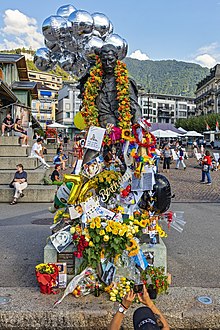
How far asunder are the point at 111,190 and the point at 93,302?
1.42m

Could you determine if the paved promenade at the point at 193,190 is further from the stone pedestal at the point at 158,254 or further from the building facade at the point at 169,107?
the building facade at the point at 169,107

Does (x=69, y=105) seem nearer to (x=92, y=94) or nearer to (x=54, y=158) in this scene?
(x=54, y=158)

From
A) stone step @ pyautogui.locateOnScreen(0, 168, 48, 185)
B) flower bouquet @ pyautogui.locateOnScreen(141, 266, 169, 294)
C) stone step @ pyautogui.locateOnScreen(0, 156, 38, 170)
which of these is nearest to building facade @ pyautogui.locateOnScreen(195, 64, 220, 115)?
stone step @ pyautogui.locateOnScreen(0, 156, 38, 170)

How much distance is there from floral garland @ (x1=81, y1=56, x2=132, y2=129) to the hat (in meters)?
3.42

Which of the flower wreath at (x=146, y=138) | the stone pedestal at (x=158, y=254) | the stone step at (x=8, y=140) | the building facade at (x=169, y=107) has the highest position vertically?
the building facade at (x=169, y=107)

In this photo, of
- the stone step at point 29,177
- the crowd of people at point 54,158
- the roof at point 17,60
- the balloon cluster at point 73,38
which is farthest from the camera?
the roof at point 17,60

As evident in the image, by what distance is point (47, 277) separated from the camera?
4266 mm

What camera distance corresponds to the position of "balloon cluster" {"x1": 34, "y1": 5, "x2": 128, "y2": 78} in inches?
393

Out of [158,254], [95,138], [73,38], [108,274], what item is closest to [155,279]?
[158,254]

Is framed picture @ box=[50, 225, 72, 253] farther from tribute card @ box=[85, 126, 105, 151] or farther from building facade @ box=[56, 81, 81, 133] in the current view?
building facade @ box=[56, 81, 81, 133]

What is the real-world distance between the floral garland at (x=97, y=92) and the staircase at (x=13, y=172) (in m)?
6.19

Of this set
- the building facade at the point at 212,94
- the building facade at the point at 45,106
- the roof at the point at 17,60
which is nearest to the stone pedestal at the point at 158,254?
the roof at the point at 17,60

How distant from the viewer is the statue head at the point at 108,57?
18.6ft

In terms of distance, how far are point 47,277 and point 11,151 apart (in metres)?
10.5
